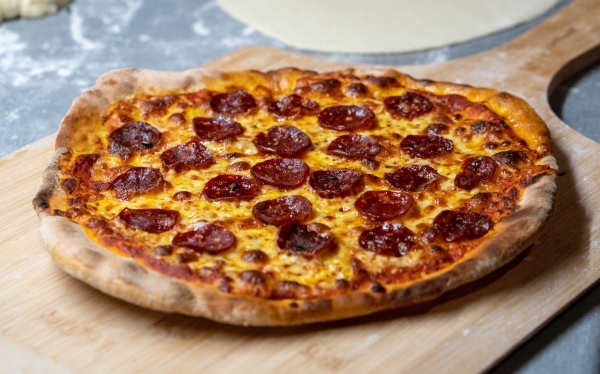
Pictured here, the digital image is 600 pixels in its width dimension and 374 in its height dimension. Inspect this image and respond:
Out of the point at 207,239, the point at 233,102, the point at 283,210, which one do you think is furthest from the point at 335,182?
the point at 233,102

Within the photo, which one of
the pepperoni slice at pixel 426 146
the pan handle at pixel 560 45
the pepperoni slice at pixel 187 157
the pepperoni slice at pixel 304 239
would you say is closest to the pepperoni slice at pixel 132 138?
the pepperoni slice at pixel 187 157

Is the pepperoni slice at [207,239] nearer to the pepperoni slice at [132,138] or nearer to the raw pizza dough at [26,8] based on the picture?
the pepperoni slice at [132,138]

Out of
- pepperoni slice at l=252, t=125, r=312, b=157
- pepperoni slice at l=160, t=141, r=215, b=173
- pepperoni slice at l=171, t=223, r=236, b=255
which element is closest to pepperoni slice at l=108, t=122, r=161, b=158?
pepperoni slice at l=160, t=141, r=215, b=173

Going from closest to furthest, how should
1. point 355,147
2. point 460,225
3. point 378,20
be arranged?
point 460,225 < point 355,147 < point 378,20

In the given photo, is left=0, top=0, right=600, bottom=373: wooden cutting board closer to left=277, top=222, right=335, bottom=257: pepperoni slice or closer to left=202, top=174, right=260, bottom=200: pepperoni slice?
left=277, top=222, right=335, bottom=257: pepperoni slice

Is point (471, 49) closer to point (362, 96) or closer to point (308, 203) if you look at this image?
point (362, 96)

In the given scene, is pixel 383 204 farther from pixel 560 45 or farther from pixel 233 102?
pixel 560 45
